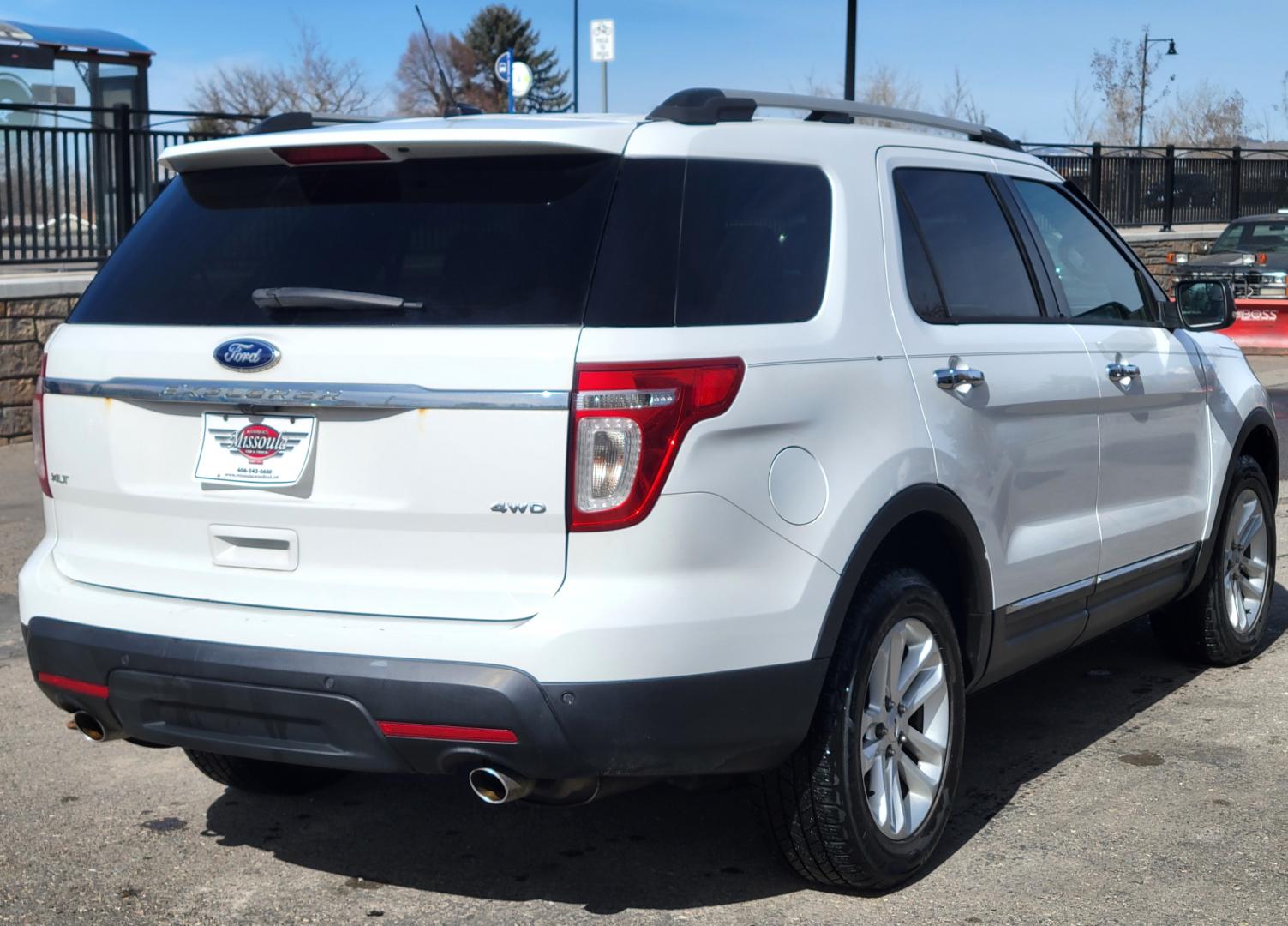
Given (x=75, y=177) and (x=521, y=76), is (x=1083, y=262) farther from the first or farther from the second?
(x=521, y=76)

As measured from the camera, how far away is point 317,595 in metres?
3.49

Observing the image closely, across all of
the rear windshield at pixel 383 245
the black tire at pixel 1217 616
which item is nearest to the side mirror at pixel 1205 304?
the black tire at pixel 1217 616

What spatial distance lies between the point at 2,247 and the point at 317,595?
10.2m

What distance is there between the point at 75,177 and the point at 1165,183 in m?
18.1

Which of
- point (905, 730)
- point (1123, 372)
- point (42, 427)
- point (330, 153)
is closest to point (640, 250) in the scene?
point (330, 153)

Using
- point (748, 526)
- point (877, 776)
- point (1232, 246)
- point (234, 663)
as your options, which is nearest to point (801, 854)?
point (877, 776)

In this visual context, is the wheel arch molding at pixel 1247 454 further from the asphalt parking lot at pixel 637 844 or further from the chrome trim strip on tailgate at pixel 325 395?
the chrome trim strip on tailgate at pixel 325 395

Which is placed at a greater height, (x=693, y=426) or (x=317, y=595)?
(x=693, y=426)

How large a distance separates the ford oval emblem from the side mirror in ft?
11.5

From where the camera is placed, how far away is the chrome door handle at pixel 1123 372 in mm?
5051

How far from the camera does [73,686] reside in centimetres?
375

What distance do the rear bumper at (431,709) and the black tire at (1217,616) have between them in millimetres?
2894

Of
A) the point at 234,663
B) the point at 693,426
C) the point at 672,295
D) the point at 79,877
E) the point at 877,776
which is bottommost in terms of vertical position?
the point at 79,877

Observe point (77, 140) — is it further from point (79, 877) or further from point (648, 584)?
point (648, 584)
